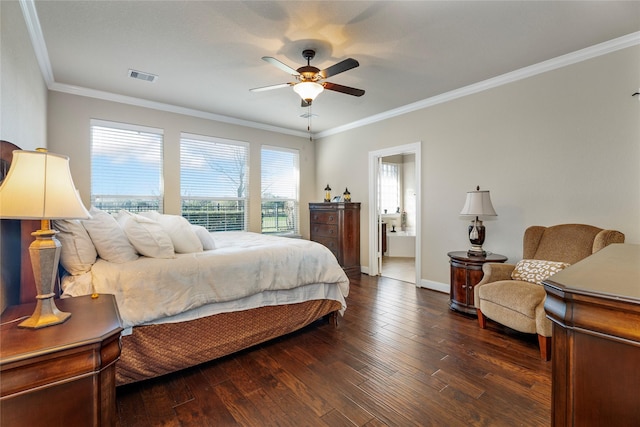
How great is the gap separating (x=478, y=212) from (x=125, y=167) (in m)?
4.57

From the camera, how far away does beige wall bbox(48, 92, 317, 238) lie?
367 centimetres

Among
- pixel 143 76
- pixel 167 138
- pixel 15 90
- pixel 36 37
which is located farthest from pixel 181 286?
pixel 167 138

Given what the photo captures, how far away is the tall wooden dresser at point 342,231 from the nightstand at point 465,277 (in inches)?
78.2

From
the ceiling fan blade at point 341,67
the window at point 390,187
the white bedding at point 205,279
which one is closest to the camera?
the white bedding at point 205,279

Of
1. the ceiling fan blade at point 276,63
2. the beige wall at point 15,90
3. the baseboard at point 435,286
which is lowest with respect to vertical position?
the baseboard at point 435,286

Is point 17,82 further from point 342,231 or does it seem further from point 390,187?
point 390,187

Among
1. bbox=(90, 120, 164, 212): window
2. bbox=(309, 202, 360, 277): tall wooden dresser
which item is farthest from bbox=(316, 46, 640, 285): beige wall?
bbox=(90, 120, 164, 212): window

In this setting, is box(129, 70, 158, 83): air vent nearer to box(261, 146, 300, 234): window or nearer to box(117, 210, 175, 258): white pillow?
box(117, 210, 175, 258): white pillow

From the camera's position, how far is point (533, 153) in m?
3.24

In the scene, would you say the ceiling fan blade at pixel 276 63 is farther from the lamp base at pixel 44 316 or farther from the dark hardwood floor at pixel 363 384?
the dark hardwood floor at pixel 363 384

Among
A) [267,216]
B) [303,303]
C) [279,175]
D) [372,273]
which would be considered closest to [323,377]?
[303,303]

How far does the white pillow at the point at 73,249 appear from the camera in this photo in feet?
6.03

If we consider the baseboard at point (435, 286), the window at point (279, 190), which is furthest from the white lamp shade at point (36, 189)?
the window at point (279, 190)

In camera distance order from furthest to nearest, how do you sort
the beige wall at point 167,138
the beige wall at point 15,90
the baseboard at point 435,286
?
the baseboard at point 435,286 < the beige wall at point 167,138 < the beige wall at point 15,90
